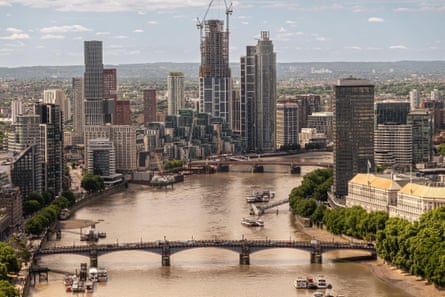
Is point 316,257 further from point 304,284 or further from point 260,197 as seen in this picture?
point 260,197

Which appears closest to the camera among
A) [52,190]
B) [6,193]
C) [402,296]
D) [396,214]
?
[402,296]

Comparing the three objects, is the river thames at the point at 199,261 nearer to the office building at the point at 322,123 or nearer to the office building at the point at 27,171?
the office building at the point at 27,171

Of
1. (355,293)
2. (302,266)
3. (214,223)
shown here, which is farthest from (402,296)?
(214,223)

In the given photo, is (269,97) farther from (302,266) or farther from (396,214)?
(302,266)

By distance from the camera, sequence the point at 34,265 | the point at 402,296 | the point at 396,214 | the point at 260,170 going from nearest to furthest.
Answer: the point at 402,296 < the point at 34,265 < the point at 396,214 < the point at 260,170

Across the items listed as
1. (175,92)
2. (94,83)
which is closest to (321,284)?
(94,83)

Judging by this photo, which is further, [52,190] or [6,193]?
[52,190]
